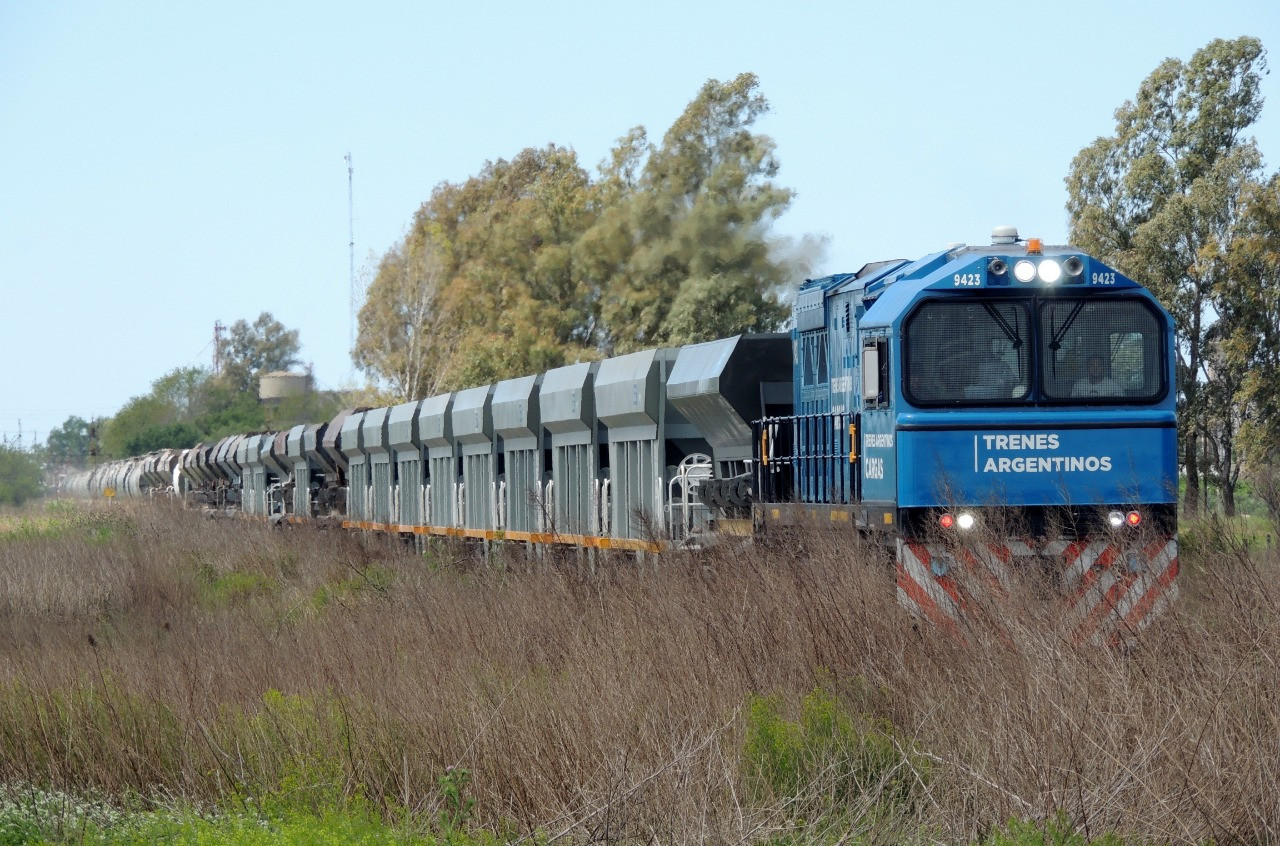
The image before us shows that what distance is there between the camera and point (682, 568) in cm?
1237

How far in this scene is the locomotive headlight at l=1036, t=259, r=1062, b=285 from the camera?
1113 centimetres

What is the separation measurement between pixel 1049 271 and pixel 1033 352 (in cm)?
57

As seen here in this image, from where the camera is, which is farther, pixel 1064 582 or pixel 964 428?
pixel 964 428

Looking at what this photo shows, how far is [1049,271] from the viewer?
36.6 feet

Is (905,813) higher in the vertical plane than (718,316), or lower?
lower

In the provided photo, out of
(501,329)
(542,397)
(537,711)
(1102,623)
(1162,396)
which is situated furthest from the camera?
(501,329)

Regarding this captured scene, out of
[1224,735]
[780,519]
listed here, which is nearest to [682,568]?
[780,519]

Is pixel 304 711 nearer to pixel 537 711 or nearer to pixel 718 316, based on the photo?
pixel 537 711

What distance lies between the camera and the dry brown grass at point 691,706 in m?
6.38

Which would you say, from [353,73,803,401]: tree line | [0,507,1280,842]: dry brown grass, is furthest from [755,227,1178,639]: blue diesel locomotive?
[353,73,803,401]: tree line

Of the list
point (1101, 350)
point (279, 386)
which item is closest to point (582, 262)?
point (1101, 350)

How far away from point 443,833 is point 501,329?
47.0 m

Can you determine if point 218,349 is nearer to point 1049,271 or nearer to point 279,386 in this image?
point 279,386

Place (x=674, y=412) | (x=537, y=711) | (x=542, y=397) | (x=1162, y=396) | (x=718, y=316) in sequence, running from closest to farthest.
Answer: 1. (x=537, y=711)
2. (x=1162, y=396)
3. (x=674, y=412)
4. (x=542, y=397)
5. (x=718, y=316)
